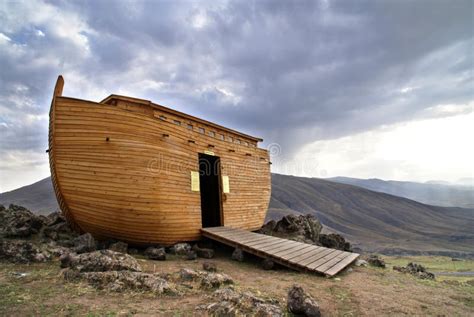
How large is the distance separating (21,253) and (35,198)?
9481cm

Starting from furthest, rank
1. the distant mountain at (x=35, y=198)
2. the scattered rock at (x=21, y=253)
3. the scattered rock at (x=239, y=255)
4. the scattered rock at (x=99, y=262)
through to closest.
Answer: the distant mountain at (x=35, y=198)
the scattered rock at (x=239, y=255)
the scattered rock at (x=21, y=253)
the scattered rock at (x=99, y=262)

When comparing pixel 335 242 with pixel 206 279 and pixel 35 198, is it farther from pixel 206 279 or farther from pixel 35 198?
pixel 35 198

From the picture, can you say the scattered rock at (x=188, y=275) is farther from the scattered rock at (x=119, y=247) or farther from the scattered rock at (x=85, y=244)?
the scattered rock at (x=85, y=244)

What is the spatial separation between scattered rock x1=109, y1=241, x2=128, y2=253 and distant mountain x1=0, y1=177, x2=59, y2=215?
70.8 meters

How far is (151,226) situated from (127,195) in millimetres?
1547

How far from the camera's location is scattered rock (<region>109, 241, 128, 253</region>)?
921 cm

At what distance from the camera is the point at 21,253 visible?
7531 mm

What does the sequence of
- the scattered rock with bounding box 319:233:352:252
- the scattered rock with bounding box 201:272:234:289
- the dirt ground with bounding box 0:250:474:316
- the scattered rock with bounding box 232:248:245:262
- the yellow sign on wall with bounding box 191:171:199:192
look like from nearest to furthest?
the dirt ground with bounding box 0:250:474:316, the scattered rock with bounding box 201:272:234:289, the scattered rock with bounding box 232:248:245:262, the yellow sign on wall with bounding box 191:171:199:192, the scattered rock with bounding box 319:233:352:252

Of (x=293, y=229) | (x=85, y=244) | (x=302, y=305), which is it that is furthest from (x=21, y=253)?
(x=293, y=229)

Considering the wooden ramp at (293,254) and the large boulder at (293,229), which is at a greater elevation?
the wooden ramp at (293,254)

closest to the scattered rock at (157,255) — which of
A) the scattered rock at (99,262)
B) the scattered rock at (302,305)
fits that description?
the scattered rock at (99,262)

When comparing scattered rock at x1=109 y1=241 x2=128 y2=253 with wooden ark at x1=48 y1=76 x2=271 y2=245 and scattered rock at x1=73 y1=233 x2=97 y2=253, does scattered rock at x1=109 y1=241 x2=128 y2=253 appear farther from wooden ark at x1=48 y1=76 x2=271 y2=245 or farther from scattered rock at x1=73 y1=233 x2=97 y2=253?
scattered rock at x1=73 y1=233 x2=97 y2=253

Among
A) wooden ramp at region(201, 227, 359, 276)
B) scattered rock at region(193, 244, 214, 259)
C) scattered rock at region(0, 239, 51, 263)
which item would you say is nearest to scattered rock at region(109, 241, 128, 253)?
scattered rock at region(0, 239, 51, 263)

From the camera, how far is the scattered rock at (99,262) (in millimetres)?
6480
